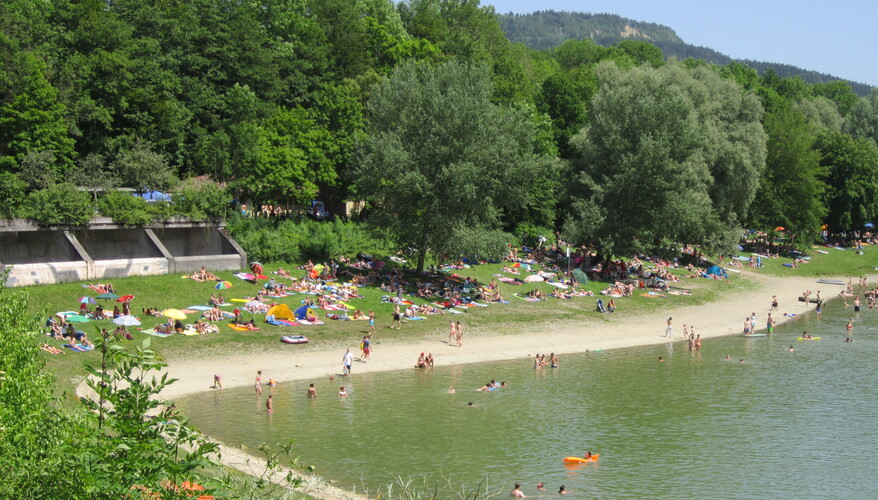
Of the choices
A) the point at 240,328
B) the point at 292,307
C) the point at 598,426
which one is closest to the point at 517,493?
the point at 598,426

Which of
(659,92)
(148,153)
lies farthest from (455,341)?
(659,92)

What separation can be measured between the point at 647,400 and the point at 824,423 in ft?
23.1

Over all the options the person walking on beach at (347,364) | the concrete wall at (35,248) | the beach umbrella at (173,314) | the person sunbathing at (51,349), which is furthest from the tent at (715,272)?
the person sunbathing at (51,349)

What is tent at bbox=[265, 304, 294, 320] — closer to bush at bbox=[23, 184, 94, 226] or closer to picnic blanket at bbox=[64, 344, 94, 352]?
picnic blanket at bbox=[64, 344, 94, 352]

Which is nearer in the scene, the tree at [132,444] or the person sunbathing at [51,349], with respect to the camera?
the tree at [132,444]

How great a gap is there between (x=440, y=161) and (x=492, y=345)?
12687 mm

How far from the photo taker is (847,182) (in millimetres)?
94375

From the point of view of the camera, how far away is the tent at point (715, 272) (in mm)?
71875

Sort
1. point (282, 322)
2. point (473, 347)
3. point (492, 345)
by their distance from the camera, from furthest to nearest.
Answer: point (492, 345), point (473, 347), point (282, 322)

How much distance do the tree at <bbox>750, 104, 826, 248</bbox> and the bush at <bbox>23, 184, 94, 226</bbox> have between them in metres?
63.6

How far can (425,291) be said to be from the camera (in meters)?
52.9

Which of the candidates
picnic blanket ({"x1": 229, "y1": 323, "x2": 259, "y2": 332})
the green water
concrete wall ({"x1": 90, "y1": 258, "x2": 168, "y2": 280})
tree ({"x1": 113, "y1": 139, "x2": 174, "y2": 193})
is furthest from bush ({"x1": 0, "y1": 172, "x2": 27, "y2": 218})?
the green water

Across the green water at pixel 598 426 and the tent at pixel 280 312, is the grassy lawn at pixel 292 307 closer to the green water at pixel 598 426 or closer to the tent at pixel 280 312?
the tent at pixel 280 312

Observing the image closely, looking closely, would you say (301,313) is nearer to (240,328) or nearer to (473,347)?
(240,328)
